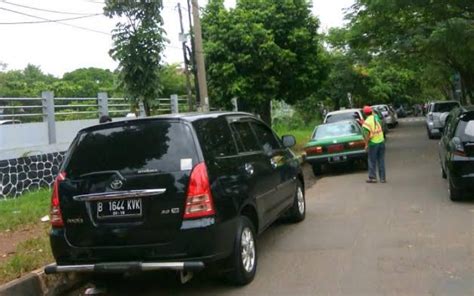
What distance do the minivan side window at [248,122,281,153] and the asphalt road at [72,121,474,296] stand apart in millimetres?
1272

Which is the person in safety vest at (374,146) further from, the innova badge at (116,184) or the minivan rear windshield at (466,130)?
the innova badge at (116,184)

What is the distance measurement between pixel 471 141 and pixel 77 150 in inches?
259

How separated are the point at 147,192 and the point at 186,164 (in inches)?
17.5

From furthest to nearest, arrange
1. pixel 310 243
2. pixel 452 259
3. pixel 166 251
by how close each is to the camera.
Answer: pixel 310 243 → pixel 452 259 → pixel 166 251

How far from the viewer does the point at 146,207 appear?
5555 mm

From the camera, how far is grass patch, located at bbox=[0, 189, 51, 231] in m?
9.34

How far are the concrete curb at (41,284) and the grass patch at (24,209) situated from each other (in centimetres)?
Result: 279

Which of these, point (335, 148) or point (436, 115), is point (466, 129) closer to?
point (335, 148)

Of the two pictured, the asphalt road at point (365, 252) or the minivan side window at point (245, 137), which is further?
the minivan side window at point (245, 137)

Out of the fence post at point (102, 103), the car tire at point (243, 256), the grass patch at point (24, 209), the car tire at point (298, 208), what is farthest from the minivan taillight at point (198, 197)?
the fence post at point (102, 103)

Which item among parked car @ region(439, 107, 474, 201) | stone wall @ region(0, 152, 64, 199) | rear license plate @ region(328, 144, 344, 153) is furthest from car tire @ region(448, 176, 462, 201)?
stone wall @ region(0, 152, 64, 199)

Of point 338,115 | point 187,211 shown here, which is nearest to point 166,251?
point 187,211

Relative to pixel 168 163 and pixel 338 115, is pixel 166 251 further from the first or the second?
pixel 338 115

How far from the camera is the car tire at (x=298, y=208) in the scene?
29.9ft
